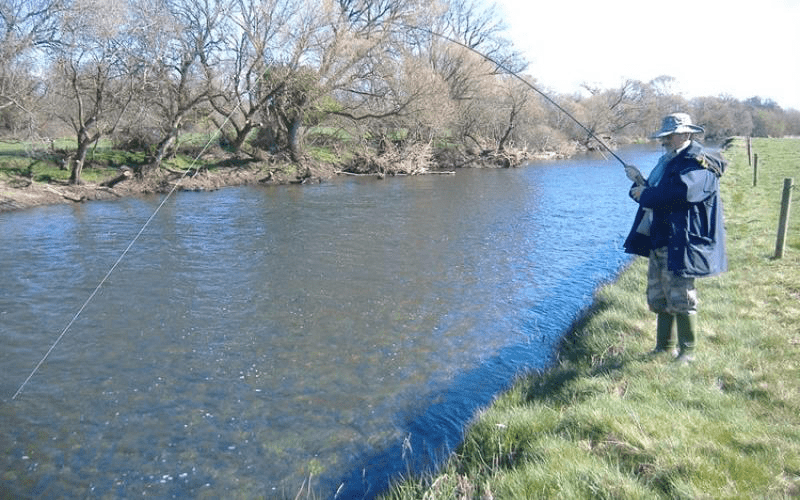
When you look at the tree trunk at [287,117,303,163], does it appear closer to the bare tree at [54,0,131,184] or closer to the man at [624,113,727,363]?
the bare tree at [54,0,131,184]

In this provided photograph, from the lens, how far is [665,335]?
18.3 feet

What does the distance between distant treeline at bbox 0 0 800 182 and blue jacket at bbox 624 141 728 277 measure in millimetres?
9217

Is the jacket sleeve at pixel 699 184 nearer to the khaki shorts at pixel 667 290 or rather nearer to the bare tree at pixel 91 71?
the khaki shorts at pixel 667 290

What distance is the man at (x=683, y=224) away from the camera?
4895mm

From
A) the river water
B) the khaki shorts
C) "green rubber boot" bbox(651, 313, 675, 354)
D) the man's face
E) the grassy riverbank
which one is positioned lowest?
the river water

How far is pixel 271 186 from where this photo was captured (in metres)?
27.0

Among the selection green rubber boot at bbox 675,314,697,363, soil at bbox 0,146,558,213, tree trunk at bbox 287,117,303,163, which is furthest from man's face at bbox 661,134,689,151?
tree trunk at bbox 287,117,303,163

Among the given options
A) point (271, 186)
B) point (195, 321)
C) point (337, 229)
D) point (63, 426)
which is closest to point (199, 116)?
point (271, 186)

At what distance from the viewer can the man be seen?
16.1ft

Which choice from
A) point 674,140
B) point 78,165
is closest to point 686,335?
point 674,140

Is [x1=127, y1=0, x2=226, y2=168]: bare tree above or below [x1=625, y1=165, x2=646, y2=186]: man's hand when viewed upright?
above

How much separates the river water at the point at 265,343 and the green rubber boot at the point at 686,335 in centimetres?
188

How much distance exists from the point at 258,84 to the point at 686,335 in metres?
27.0

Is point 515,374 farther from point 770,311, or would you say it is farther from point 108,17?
point 108,17
